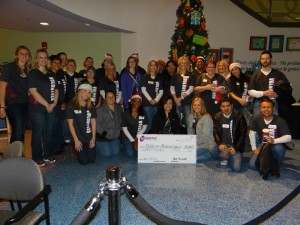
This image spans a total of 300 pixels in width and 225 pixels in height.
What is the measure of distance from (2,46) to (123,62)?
4.76 metres

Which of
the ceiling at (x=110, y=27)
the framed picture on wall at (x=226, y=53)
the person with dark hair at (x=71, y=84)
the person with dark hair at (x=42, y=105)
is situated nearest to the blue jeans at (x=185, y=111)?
the person with dark hair at (x=71, y=84)

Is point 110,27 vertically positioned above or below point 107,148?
above

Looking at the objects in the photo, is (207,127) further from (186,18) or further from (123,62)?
(123,62)

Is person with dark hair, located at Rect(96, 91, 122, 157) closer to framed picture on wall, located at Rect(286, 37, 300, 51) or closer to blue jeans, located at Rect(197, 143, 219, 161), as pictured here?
blue jeans, located at Rect(197, 143, 219, 161)

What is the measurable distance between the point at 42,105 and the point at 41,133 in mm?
438

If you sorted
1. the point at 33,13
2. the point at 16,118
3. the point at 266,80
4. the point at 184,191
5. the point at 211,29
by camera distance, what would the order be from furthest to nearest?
the point at 211,29
the point at 33,13
the point at 266,80
the point at 16,118
the point at 184,191

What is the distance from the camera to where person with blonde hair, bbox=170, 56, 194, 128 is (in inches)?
197

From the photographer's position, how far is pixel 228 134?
4.44 metres

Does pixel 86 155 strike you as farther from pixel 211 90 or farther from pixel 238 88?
pixel 238 88

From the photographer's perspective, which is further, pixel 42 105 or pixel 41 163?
pixel 41 163

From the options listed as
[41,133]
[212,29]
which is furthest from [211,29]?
[41,133]

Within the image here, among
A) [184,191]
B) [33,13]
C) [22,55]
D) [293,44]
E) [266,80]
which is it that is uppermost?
[33,13]

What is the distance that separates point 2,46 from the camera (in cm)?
1006

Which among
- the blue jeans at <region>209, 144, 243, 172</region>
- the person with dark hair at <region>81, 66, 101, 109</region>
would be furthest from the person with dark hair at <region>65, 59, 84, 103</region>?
the blue jeans at <region>209, 144, 243, 172</region>
